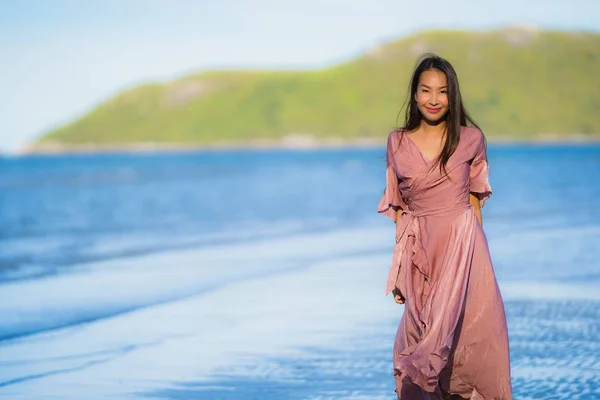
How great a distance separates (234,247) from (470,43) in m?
188

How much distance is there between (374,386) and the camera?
6.18m

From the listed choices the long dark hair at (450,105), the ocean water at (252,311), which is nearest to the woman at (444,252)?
the long dark hair at (450,105)

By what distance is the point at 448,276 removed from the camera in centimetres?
429

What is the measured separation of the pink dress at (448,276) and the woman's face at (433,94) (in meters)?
0.15

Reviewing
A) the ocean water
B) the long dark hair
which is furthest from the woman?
the ocean water

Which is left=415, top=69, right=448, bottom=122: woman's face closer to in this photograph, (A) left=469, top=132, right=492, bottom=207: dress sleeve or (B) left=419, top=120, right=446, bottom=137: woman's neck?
(B) left=419, top=120, right=446, bottom=137: woman's neck

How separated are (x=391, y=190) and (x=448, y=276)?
1.58 feet

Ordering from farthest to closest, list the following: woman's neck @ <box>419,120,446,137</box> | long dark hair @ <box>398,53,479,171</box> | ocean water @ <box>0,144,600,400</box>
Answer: ocean water @ <box>0,144,600,400</box> → woman's neck @ <box>419,120,446,137</box> → long dark hair @ <box>398,53,479,171</box>

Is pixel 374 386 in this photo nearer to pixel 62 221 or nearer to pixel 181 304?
pixel 181 304

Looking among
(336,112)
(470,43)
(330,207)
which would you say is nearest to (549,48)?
(470,43)

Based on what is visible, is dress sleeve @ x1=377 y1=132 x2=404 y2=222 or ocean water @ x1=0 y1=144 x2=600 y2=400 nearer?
dress sleeve @ x1=377 y1=132 x2=404 y2=222

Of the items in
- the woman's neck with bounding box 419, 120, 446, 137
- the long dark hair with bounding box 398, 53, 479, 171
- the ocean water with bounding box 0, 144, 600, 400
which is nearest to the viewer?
the long dark hair with bounding box 398, 53, 479, 171

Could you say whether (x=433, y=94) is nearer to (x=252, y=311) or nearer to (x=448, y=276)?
(x=448, y=276)

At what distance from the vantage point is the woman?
4270 mm
